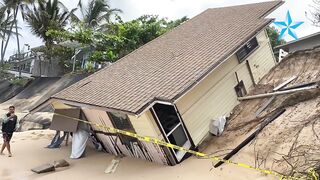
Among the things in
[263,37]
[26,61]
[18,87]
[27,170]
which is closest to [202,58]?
[263,37]

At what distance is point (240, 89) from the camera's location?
14.0 metres

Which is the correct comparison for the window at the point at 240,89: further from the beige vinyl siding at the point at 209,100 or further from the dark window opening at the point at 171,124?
the dark window opening at the point at 171,124

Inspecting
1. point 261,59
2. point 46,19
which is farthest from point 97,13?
point 261,59

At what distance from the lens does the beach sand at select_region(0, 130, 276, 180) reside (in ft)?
31.0

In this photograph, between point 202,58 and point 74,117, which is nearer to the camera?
point 202,58

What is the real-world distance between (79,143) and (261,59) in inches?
319

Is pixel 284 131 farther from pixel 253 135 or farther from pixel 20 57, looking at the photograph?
pixel 20 57

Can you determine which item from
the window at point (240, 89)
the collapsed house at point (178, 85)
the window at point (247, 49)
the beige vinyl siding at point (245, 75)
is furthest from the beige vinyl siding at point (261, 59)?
the window at point (240, 89)

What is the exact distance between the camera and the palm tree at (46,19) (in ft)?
106

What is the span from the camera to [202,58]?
41.3 feet

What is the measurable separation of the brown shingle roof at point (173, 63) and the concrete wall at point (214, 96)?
0.61 meters

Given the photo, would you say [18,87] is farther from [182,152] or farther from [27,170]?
[182,152]

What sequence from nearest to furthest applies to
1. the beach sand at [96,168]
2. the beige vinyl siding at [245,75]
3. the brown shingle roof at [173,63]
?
the beach sand at [96,168] < the brown shingle roof at [173,63] < the beige vinyl siding at [245,75]

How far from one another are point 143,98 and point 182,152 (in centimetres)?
202
